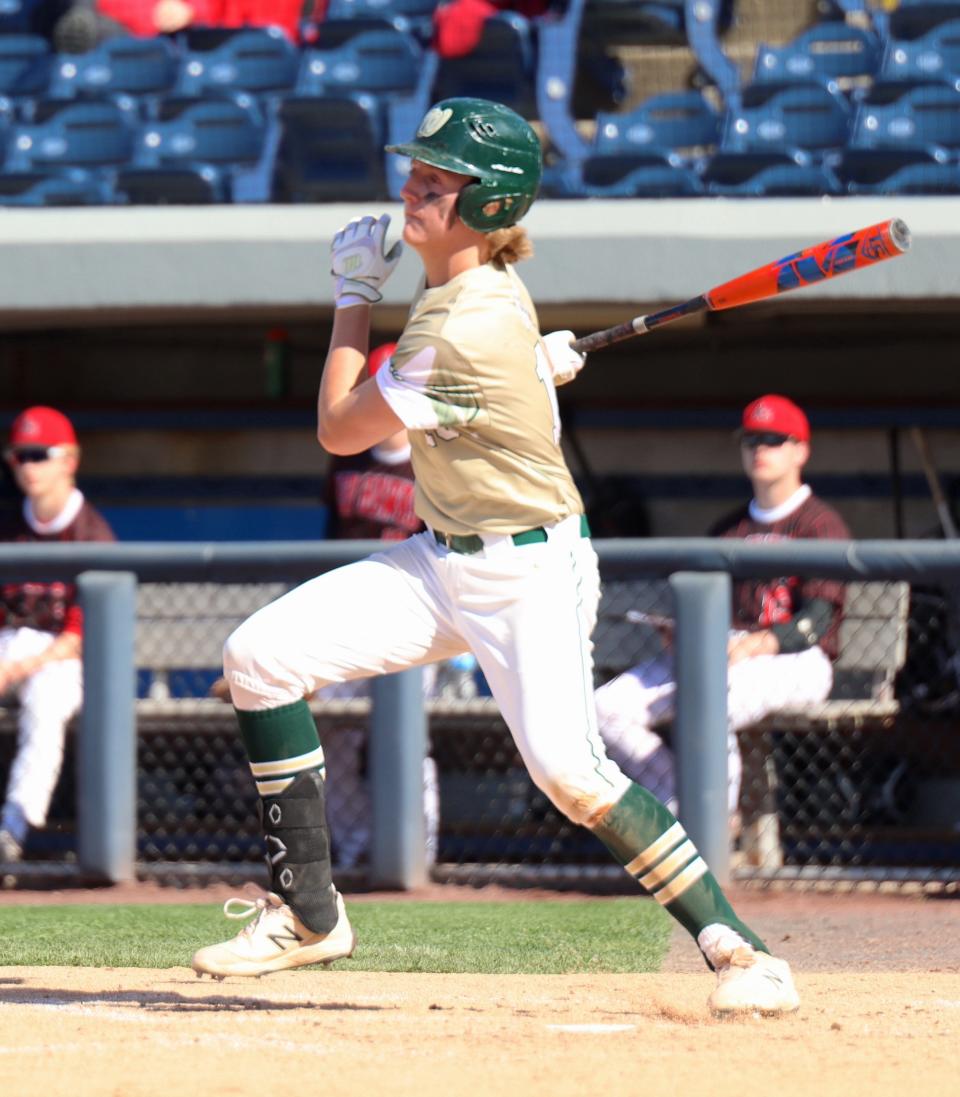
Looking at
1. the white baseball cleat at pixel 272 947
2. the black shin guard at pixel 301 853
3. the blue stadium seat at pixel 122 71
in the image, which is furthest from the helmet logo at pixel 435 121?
the blue stadium seat at pixel 122 71

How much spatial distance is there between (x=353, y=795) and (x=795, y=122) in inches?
150

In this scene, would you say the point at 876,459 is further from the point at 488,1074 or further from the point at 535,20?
the point at 488,1074

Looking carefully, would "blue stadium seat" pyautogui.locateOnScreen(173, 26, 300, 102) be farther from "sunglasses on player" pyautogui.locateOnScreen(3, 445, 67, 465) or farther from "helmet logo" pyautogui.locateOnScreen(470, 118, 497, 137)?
"helmet logo" pyautogui.locateOnScreen(470, 118, 497, 137)

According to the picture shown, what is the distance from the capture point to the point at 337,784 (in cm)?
540

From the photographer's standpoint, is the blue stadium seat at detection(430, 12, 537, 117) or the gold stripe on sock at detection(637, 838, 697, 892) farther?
the blue stadium seat at detection(430, 12, 537, 117)

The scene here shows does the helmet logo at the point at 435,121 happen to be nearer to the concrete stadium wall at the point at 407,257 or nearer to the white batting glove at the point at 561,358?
the white batting glove at the point at 561,358

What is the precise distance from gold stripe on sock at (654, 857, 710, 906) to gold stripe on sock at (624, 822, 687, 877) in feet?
0.16

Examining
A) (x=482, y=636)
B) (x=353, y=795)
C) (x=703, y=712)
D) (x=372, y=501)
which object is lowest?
(x=353, y=795)

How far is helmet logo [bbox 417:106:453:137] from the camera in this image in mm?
3082

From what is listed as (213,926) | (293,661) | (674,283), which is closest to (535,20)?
(674,283)

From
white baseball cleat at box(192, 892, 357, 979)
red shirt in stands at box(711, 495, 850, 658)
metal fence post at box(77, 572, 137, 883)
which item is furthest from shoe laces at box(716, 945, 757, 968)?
metal fence post at box(77, 572, 137, 883)

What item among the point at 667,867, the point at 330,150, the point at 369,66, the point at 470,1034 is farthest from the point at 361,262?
the point at 369,66

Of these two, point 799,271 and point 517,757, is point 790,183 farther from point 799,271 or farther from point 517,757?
point 799,271

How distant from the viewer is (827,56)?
780cm
